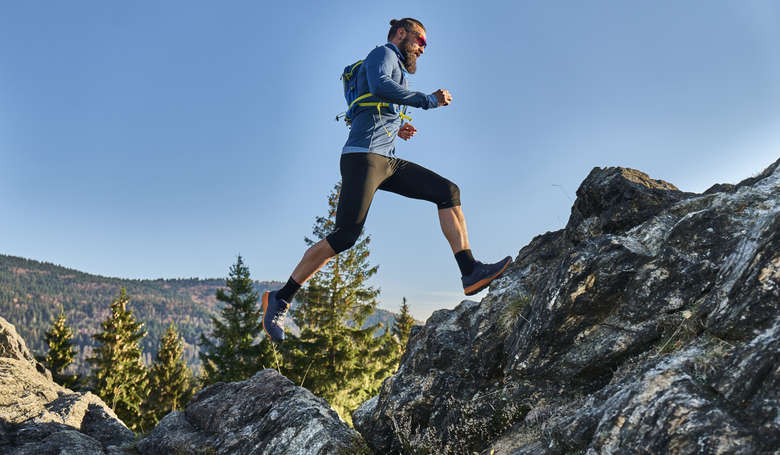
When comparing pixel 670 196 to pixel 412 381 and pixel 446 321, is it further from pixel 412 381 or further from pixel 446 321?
pixel 412 381

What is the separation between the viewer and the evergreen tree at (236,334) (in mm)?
27625

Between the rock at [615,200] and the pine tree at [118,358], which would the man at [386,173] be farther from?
the pine tree at [118,358]

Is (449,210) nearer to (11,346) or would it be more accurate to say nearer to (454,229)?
(454,229)

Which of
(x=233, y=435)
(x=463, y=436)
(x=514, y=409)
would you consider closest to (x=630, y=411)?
(x=514, y=409)

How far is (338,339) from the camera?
2606 centimetres

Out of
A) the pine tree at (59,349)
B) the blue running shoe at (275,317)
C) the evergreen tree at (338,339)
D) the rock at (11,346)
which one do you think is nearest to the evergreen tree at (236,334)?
the evergreen tree at (338,339)

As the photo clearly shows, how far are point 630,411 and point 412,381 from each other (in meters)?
3.26

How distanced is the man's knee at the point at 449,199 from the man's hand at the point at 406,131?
757mm

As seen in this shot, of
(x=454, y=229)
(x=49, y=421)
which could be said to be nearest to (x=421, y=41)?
(x=454, y=229)

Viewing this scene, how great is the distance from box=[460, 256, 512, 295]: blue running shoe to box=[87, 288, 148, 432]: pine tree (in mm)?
32840

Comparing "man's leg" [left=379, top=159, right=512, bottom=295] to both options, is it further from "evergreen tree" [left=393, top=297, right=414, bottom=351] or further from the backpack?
"evergreen tree" [left=393, top=297, right=414, bottom=351]

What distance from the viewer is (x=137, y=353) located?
33.8 meters

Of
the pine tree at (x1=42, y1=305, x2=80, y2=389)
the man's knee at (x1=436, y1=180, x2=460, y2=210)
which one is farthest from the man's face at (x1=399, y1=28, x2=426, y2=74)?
the pine tree at (x1=42, y1=305, x2=80, y2=389)

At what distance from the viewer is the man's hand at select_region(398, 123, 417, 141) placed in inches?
217
